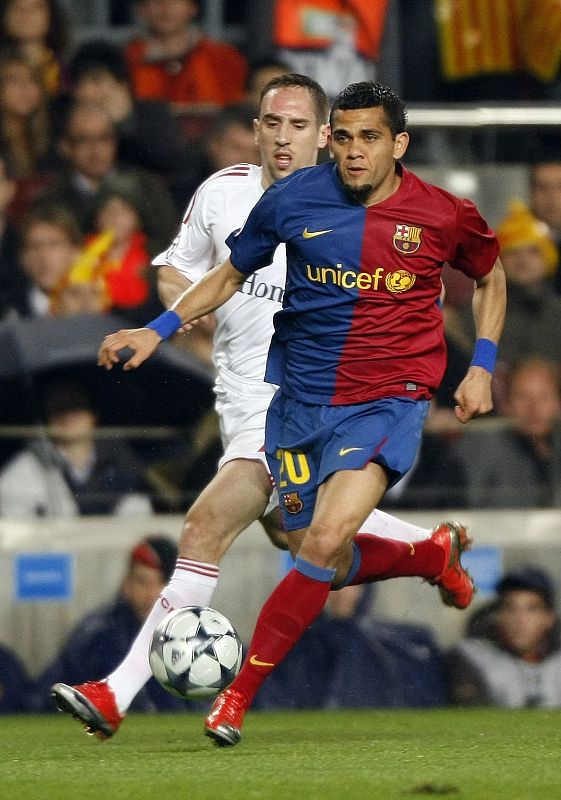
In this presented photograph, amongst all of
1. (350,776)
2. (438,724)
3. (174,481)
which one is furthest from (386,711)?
(350,776)

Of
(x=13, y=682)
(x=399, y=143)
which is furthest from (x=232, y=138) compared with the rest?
(x=399, y=143)

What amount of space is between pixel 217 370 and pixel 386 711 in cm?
209

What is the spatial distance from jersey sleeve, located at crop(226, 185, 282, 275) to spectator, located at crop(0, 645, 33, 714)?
2.87 meters

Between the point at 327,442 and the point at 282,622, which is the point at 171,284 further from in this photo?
the point at 282,622

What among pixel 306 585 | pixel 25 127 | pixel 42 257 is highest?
pixel 25 127

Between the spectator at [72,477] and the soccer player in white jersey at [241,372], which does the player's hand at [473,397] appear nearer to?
the soccer player in white jersey at [241,372]

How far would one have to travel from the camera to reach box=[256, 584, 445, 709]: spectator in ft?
23.2

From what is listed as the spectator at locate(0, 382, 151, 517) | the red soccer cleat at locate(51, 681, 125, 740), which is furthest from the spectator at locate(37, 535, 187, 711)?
the red soccer cleat at locate(51, 681, 125, 740)

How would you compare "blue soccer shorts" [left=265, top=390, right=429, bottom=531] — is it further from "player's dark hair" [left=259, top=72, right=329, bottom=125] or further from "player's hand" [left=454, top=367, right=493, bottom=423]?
"player's dark hair" [left=259, top=72, right=329, bottom=125]

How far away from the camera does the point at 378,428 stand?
15.1ft

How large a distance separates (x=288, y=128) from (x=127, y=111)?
8.54ft

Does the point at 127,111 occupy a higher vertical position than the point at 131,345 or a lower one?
higher

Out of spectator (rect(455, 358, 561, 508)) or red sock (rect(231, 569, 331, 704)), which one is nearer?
red sock (rect(231, 569, 331, 704))

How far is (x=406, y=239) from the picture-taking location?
4684mm
